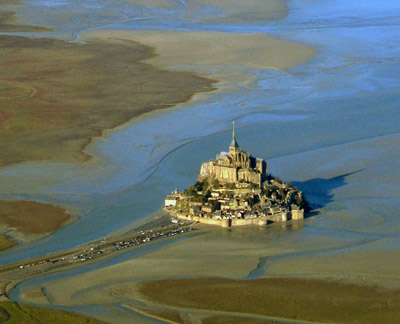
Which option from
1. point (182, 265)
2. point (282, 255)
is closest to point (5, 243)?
point (182, 265)

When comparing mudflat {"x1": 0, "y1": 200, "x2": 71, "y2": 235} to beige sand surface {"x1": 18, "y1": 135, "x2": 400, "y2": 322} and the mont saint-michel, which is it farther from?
beige sand surface {"x1": 18, "y1": 135, "x2": 400, "y2": 322}

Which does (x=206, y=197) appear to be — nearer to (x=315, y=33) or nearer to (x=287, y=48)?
(x=287, y=48)

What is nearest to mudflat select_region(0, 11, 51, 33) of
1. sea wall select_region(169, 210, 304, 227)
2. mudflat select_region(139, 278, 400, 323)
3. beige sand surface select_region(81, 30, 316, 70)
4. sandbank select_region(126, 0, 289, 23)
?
beige sand surface select_region(81, 30, 316, 70)

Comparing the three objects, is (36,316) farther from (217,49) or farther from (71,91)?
(217,49)

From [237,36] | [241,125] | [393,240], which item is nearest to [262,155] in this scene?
[241,125]

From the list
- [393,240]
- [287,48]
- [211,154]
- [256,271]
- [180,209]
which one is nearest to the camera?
[256,271]
